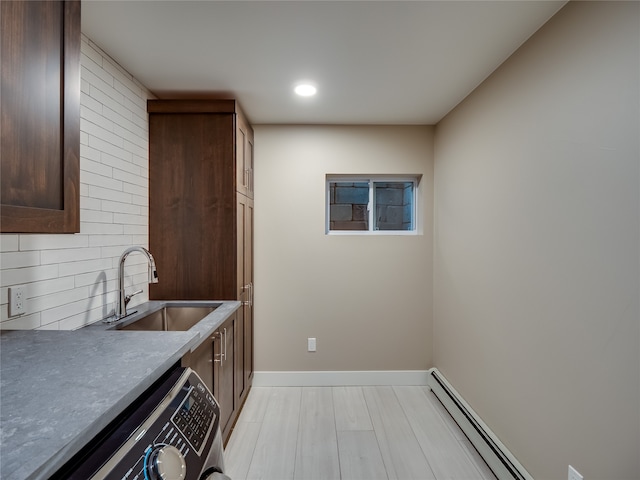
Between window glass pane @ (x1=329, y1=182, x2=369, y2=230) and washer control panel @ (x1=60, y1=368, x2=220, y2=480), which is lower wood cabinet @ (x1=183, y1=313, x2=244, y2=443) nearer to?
washer control panel @ (x1=60, y1=368, x2=220, y2=480)

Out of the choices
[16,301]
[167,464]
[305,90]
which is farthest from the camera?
[305,90]

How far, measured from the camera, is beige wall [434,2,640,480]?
3.85ft

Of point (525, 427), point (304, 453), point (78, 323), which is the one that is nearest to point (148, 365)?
point (78, 323)

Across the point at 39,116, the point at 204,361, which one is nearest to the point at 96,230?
the point at 204,361

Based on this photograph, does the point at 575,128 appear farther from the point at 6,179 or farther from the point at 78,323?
the point at 78,323

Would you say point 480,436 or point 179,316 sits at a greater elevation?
point 179,316

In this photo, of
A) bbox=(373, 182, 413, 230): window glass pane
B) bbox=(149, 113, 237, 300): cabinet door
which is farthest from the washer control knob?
bbox=(373, 182, 413, 230): window glass pane

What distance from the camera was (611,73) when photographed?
1.23 m

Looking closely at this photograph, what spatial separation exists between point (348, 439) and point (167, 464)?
1791mm

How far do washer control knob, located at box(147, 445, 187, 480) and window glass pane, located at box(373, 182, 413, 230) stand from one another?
8.75ft

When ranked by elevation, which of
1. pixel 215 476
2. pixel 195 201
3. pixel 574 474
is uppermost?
pixel 195 201

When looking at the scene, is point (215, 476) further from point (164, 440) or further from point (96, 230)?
point (96, 230)

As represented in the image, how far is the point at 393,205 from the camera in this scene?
321 centimetres

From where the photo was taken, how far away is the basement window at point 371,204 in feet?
10.4
